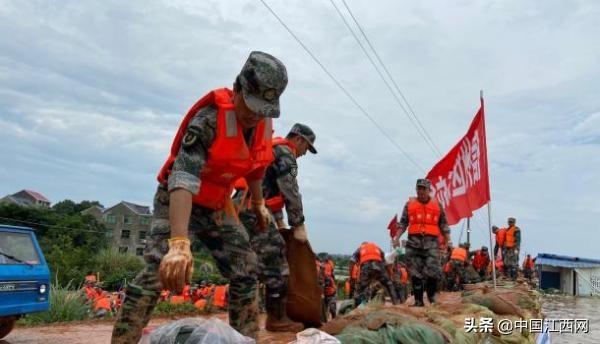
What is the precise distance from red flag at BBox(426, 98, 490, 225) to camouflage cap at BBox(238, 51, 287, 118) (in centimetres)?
625

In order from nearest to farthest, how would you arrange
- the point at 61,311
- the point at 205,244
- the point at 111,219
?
the point at 205,244, the point at 61,311, the point at 111,219

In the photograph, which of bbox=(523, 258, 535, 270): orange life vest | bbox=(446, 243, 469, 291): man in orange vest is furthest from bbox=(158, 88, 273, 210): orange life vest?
bbox=(523, 258, 535, 270): orange life vest

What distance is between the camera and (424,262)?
292 inches

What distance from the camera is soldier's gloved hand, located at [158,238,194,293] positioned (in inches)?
81.5

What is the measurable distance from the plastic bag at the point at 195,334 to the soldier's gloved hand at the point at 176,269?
0.19 metres

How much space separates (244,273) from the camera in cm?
276

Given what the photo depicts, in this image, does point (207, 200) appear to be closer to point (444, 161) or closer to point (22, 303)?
point (22, 303)

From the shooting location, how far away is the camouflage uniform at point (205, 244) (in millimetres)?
2398

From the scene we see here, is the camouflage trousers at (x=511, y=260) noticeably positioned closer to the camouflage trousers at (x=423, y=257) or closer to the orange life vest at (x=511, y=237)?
the orange life vest at (x=511, y=237)

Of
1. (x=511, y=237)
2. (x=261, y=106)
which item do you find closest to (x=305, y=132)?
(x=261, y=106)

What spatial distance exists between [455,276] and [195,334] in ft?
50.5

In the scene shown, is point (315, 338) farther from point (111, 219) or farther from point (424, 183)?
point (111, 219)

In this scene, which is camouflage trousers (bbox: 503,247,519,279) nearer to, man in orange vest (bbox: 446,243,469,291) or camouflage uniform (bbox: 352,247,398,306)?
man in orange vest (bbox: 446,243,469,291)

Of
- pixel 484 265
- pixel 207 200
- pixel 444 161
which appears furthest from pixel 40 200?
pixel 207 200
